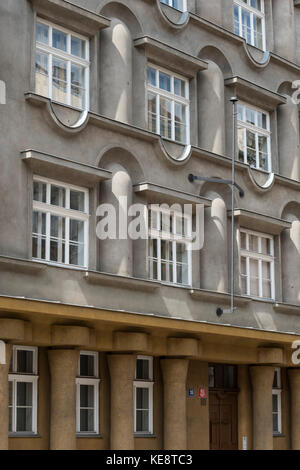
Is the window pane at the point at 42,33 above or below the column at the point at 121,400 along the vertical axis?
above

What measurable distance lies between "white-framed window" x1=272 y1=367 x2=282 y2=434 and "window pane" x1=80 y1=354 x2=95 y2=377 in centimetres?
724

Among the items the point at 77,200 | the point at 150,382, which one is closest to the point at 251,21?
the point at 77,200

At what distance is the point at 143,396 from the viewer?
23297 mm

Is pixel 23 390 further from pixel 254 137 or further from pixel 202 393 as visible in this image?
pixel 254 137

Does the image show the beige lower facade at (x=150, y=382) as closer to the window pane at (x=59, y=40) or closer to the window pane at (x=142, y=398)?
the window pane at (x=142, y=398)

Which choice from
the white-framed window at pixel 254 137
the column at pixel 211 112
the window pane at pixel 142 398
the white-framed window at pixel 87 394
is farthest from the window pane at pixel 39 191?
the white-framed window at pixel 254 137

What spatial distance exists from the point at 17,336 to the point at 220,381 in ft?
28.4

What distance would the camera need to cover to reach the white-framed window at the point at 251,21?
27.8 metres

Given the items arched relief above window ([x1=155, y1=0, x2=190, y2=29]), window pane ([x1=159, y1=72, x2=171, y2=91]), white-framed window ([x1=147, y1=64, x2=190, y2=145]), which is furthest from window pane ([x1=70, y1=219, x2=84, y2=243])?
arched relief above window ([x1=155, y1=0, x2=190, y2=29])

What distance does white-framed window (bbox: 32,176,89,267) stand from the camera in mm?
20469

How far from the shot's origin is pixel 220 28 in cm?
2619

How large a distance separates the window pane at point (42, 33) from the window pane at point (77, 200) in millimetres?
3306

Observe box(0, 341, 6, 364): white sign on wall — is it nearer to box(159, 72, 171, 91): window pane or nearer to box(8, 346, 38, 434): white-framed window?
box(8, 346, 38, 434): white-framed window
